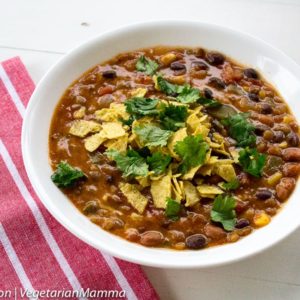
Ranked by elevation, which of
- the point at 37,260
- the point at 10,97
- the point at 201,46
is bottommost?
the point at 37,260

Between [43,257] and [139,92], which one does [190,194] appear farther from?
[43,257]

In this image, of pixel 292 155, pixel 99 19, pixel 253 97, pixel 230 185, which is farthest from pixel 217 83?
pixel 99 19

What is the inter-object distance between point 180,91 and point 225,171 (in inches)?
29.5

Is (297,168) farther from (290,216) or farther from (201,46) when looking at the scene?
(201,46)

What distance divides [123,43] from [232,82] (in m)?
0.90

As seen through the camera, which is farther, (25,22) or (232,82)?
(25,22)

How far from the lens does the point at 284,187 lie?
13.4 ft

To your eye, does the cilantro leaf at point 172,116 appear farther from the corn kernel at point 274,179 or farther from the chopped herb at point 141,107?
the corn kernel at point 274,179

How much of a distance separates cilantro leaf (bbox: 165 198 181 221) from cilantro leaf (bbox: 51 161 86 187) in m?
0.62

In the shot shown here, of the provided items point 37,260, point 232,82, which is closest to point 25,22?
point 232,82

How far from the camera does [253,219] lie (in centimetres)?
395

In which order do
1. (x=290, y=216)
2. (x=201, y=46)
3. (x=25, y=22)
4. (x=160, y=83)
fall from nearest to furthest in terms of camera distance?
(x=290, y=216)
(x=160, y=83)
(x=201, y=46)
(x=25, y=22)

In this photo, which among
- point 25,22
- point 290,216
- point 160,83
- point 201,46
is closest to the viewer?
point 290,216

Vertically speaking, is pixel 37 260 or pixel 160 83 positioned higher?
pixel 160 83
